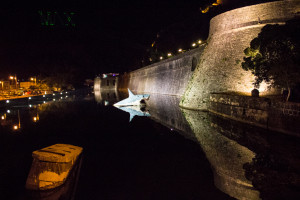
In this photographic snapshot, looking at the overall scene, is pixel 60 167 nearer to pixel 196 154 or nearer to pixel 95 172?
pixel 95 172

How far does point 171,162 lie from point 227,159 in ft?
5.39

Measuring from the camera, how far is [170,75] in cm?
3031

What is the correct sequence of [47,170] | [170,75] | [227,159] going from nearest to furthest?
[47,170] → [227,159] → [170,75]

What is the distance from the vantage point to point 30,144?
875 cm

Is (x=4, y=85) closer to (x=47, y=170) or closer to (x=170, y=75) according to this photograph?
(x=170, y=75)

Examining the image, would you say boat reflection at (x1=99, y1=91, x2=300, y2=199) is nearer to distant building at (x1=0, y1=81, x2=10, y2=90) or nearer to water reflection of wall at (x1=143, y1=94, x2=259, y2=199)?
water reflection of wall at (x1=143, y1=94, x2=259, y2=199)

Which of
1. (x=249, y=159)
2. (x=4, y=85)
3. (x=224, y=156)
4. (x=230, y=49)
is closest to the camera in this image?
(x=249, y=159)

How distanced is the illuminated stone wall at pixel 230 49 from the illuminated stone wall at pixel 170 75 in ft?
13.0

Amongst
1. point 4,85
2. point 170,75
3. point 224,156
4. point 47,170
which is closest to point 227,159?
point 224,156

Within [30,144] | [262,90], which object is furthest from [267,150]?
[30,144]

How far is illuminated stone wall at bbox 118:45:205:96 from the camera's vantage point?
24086 millimetres

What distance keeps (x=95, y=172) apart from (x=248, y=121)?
8.22 metres

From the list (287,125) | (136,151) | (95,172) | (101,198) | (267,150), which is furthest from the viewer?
(287,125)

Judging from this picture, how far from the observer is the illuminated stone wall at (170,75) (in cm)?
2409
